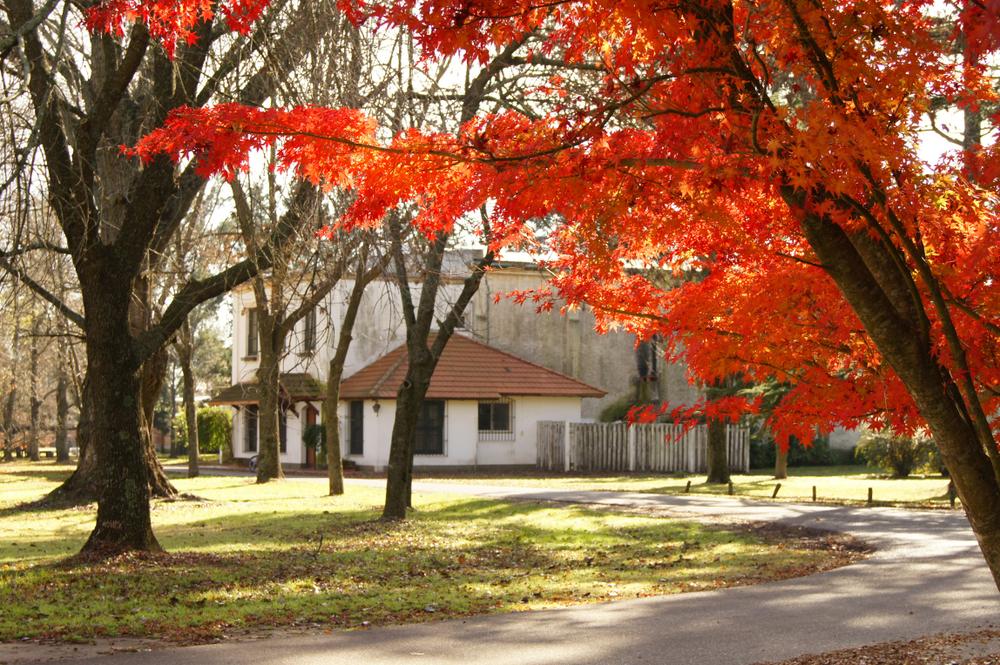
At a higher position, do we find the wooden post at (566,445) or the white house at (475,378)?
the white house at (475,378)

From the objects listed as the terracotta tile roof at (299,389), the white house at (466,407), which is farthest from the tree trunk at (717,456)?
the terracotta tile roof at (299,389)

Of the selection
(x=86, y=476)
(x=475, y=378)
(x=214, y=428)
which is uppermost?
(x=475, y=378)

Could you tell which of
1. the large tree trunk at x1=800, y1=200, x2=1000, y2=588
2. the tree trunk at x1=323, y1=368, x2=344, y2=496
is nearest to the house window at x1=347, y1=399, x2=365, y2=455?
the tree trunk at x1=323, y1=368, x2=344, y2=496

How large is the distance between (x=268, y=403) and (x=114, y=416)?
1873 cm

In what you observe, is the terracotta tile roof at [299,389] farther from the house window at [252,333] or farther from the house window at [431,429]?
the house window at [431,429]

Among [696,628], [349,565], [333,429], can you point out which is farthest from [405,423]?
[696,628]

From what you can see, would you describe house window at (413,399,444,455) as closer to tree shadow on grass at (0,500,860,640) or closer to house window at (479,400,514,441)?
Answer: house window at (479,400,514,441)

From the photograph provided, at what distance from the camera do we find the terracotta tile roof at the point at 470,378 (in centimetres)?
3975

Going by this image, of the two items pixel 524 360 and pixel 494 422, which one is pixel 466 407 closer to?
pixel 494 422

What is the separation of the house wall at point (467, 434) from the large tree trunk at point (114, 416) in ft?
87.5

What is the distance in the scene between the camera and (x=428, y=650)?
8.01 metres

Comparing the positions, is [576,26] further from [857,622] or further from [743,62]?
[857,622]

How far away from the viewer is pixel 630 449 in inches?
1592

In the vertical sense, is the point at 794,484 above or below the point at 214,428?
below
